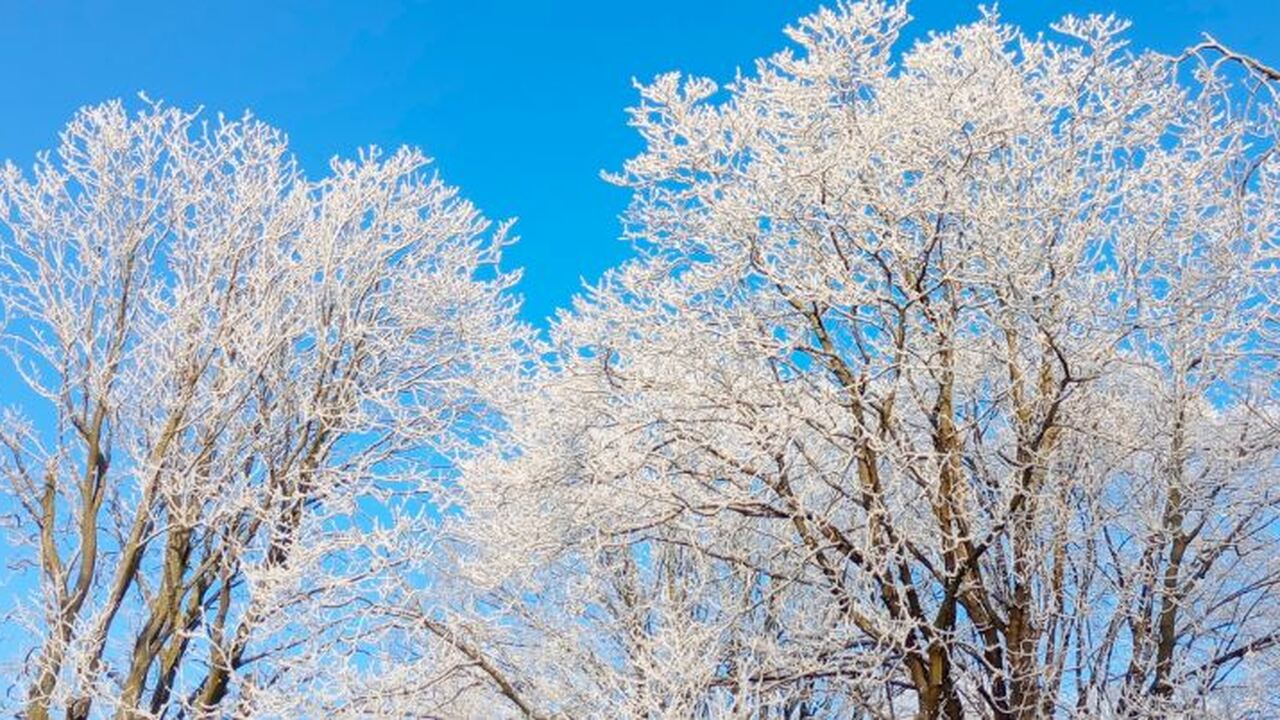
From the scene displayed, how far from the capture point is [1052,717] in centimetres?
827

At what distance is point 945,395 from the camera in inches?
330

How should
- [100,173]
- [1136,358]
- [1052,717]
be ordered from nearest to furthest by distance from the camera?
[1052,717], [1136,358], [100,173]

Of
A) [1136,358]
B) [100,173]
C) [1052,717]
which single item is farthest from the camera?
[100,173]

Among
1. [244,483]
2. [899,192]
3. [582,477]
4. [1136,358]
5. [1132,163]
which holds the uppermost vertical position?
[1132,163]

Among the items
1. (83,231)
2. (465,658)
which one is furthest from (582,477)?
(83,231)

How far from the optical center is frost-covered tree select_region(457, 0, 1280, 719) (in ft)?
26.6

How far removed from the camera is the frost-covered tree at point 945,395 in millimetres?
8102

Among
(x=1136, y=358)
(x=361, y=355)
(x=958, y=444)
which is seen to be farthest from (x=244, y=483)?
(x=1136, y=358)

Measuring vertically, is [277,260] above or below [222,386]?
above

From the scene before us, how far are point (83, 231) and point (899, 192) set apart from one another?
6.15 metres

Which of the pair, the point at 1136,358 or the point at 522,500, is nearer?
the point at 1136,358

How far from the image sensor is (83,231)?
9.16m

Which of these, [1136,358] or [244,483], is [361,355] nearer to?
[244,483]

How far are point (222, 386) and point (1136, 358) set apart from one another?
6715 mm
